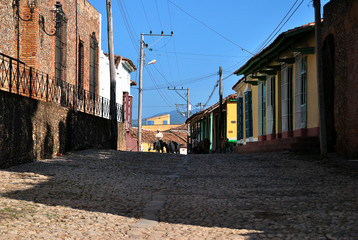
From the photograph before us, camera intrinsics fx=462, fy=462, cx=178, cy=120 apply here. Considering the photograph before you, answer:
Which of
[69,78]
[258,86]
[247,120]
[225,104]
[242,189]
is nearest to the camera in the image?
[242,189]

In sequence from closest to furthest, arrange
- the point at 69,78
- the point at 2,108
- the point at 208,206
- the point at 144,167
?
1. the point at 208,206
2. the point at 2,108
3. the point at 144,167
4. the point at 69,78

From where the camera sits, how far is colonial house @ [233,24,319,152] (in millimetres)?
14297

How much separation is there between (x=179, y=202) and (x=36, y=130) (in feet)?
21.2

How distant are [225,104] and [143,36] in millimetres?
7618

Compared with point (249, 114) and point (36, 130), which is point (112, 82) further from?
point (36, 130)

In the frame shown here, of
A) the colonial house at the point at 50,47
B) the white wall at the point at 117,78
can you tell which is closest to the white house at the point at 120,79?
the white wall at the point at 117,78

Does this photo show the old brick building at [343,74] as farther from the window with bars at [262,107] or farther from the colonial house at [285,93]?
the window with bars at [262,107]

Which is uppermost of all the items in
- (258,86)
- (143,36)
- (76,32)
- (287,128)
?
(143,36)

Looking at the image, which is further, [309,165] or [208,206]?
[309,165]

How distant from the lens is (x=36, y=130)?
11961 mm

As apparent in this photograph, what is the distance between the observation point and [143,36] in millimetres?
32531

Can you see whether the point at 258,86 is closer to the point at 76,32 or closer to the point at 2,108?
the point at 76,32

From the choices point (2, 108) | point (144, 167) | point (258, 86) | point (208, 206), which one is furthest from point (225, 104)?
point (208, 206)

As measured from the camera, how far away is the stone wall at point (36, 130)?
33.6 feet
